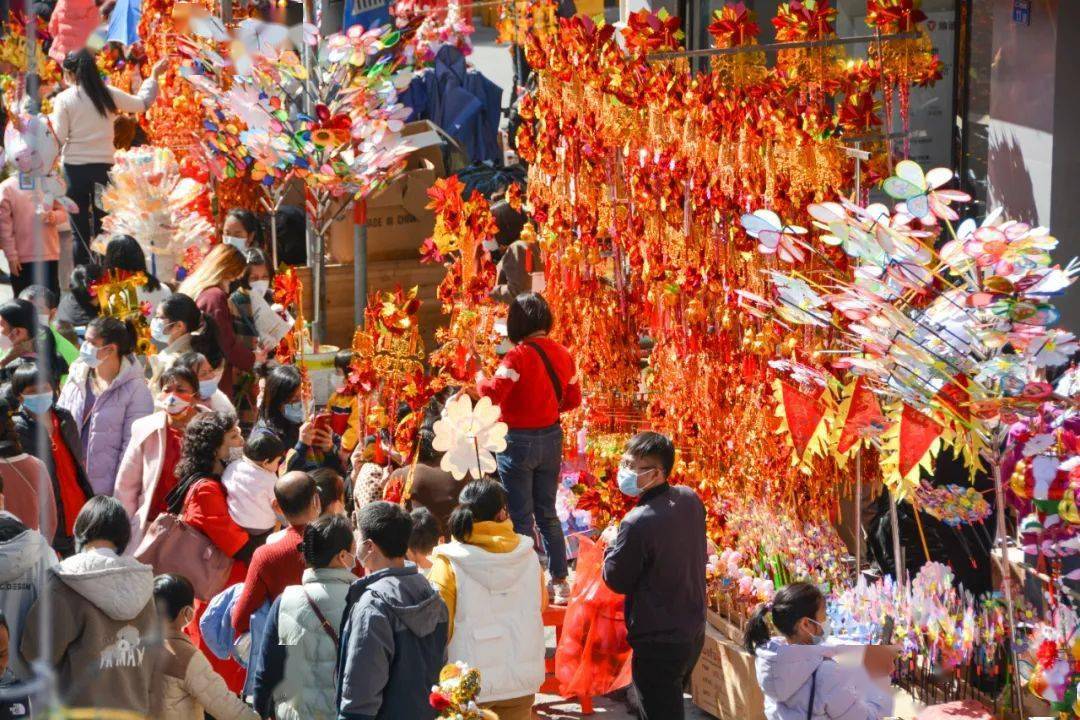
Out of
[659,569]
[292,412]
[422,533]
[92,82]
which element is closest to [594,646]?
[659,569]

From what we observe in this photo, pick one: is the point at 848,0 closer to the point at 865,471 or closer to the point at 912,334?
the point at 865,471

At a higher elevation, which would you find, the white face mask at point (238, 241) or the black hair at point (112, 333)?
the white face mask at point (238, 241)

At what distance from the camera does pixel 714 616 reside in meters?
5.98

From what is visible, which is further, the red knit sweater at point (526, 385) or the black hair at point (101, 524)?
the red knit sweater at point (526, 385)

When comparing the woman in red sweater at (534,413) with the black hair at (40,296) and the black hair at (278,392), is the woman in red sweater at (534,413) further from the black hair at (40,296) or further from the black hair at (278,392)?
the black hair at (40,296)

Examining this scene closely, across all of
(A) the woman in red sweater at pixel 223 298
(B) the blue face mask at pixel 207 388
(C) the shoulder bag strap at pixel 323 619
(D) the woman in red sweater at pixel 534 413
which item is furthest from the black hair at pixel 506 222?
(C) the shoulder bag strap at pixel 323 619

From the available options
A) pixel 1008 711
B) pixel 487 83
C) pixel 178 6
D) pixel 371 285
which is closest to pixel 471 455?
pixel 1008 711

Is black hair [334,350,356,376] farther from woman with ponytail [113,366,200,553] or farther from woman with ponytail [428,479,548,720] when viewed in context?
woman with ponytail [428,479,548,720]

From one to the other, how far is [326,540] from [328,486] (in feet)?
2.92

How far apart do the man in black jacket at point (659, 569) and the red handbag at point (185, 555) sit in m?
1.26

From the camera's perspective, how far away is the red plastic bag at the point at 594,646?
5750mm

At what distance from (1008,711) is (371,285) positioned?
5.32 m

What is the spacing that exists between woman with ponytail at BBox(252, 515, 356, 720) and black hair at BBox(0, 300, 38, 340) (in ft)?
9.90

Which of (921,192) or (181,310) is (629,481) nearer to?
(921,192)
